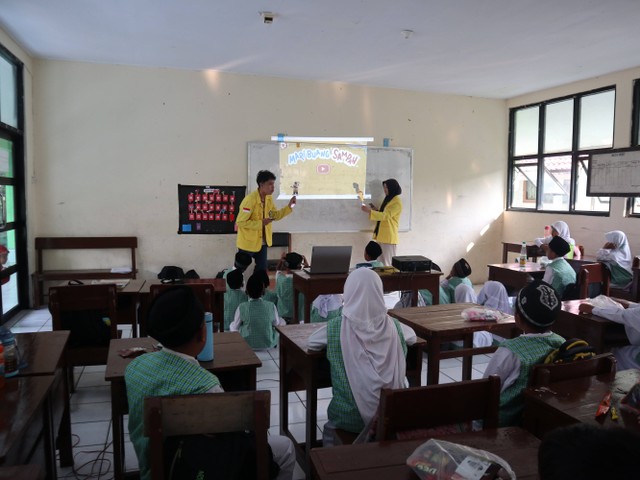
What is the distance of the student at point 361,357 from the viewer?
6.85 feet

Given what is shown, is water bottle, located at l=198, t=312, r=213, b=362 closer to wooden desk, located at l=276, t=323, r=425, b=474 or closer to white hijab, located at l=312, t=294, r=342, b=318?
wooden desk, located at l=276, t=323, r=425, b=474

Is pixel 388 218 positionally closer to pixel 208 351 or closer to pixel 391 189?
pixel 391 189

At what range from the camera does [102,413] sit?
10.3 feet

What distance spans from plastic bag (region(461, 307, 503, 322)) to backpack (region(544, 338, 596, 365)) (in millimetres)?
930

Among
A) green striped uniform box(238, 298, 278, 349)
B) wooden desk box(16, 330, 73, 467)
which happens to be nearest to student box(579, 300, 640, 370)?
green striped uniform box(238, 298, 278, 349)

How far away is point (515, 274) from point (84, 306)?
3.94 m

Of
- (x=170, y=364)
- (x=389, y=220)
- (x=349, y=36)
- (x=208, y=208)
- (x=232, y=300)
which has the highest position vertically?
(x=349, y=36)

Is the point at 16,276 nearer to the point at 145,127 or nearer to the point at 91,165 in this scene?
the point at 91,165

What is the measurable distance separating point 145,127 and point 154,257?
5.42 ft

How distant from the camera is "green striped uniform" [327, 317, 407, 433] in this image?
6.92 feet

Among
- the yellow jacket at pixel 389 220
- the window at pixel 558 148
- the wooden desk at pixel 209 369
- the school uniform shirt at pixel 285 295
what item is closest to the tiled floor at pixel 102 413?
the wooden desk at pixel 209 369

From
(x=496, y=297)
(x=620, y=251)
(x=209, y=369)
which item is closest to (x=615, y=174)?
(x=620, y=251)

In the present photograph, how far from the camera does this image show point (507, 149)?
325 inches

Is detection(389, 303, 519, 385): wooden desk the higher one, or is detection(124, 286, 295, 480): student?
detection(124, 286, 295, 480): student
